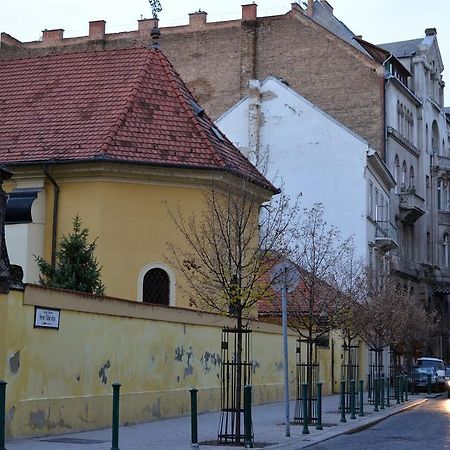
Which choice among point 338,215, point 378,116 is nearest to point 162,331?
point 338,215

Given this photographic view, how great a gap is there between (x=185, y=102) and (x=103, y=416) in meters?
12.4

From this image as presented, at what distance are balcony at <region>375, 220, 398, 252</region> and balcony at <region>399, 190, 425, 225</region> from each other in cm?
483

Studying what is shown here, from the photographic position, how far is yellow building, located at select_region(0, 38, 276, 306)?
24391 millimetres

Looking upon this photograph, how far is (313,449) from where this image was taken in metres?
15.1

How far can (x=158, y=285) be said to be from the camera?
25.2 m

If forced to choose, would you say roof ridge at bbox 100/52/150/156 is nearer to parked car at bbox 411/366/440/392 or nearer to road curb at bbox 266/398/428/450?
road curb at bbox 266/398/428/450

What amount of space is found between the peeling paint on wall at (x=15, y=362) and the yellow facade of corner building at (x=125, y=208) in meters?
9.16

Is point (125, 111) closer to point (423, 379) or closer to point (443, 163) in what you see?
point (423, 379)

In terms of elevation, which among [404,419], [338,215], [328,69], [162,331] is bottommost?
[404,419]

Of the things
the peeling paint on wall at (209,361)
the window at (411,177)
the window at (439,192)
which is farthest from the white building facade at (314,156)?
the peeling paint on wall at (209,361)

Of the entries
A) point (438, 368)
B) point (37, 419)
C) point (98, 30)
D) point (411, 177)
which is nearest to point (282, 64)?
point (98, 30)

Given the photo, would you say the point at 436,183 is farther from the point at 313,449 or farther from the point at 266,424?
the point at 313,449

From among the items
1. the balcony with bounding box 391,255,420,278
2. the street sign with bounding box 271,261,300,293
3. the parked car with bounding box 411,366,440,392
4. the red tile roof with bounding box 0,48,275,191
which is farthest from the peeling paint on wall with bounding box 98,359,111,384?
the balcony with bounding box 391,255,420,278

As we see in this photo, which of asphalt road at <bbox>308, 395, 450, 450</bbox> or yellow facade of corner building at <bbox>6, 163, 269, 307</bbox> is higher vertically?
yellow facade of corner building at <bbox>6, 163, 269, 307</bbox>
